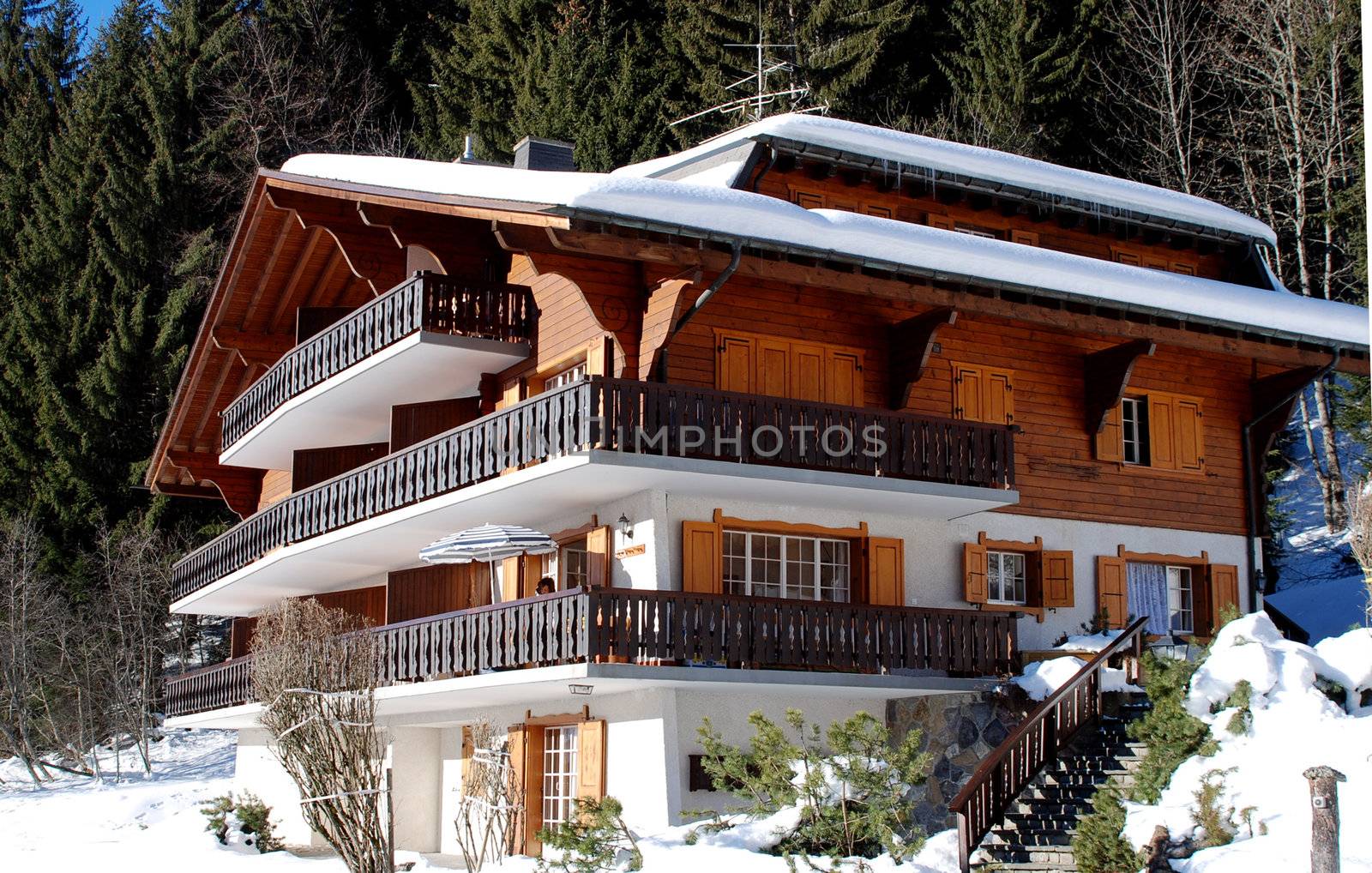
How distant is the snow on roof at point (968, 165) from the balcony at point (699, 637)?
610 cm

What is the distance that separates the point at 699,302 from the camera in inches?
712

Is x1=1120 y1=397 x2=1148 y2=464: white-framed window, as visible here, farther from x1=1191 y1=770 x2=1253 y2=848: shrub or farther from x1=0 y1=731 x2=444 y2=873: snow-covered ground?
x1=0 y1=731 x2=444 y2=873: snow-covered ground

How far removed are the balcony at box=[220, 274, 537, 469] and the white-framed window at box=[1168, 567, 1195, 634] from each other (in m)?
9.88

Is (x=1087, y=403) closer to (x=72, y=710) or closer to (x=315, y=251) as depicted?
(x=315, y=251)

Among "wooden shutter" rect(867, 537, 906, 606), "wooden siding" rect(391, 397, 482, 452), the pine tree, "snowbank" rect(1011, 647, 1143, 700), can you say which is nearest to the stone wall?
"snowbank" rect(1011, 647, 1143, 700)

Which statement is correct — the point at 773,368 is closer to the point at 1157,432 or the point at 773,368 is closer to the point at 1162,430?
the point at 1157,432

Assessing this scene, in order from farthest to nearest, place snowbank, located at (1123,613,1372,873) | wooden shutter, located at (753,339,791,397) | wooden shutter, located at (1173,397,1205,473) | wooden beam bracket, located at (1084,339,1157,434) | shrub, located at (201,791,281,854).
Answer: shrub, located at (201,791,281,854), wooden shutter, located at (1173,397,1205,473), wooden beam bracket, located at (1084,339,1157,434), wooden shutter, located at (753,339,791,397), snowbank, located at (1123,613,1372,873)

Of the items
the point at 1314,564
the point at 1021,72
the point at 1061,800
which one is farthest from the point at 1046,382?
the point at 1021,72

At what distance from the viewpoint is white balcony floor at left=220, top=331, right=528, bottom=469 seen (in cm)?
2100

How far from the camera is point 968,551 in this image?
66.7 feet

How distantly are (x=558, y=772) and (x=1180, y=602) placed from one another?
932 centimetres

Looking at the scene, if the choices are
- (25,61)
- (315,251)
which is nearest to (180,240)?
(25,61)

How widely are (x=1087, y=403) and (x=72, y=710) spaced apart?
2783cm

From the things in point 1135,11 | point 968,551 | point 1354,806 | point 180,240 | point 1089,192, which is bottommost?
point 1354,806
